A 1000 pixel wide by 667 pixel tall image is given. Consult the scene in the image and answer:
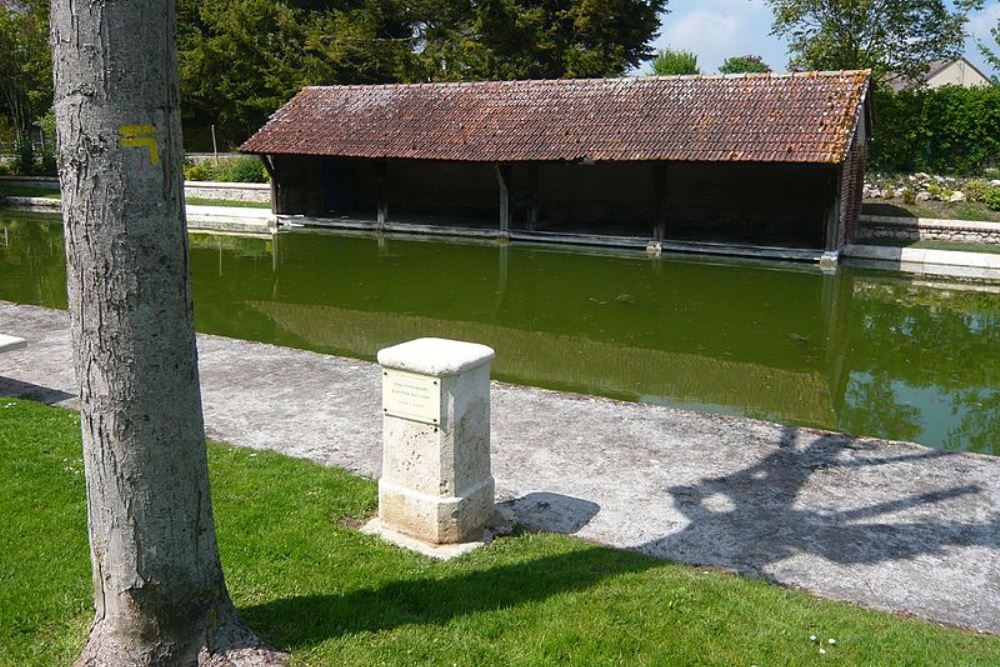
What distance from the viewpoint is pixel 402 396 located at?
4.11m

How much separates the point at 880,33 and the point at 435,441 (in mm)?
22914

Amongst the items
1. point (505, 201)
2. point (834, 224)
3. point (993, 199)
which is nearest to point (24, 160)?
point (505, 201)

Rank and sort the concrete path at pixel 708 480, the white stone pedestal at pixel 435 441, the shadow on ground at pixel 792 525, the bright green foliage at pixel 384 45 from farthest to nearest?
the bright green foliage at pixel 384 45 → the shadow on ground at pixel 792 525 → the concrete path at pixel 708 480 → the white stone pedestal at pixel 435 441

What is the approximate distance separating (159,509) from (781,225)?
1766 cm

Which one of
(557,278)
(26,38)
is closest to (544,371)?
(557,278)

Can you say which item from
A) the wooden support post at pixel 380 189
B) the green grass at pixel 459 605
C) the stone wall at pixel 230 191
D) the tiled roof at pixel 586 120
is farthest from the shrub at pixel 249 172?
the green grass at pixel 459 605

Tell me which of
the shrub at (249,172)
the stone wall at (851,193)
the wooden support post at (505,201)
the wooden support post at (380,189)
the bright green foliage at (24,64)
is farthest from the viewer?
the bright green foliage at (24,64)

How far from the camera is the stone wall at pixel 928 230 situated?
54.9ft

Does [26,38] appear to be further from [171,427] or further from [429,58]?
[171,427]

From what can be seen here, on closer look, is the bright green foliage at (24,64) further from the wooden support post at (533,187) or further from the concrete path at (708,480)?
the concrete path at (708,480)

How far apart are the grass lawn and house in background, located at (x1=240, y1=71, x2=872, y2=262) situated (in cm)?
173

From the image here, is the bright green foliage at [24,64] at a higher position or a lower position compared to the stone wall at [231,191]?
higher

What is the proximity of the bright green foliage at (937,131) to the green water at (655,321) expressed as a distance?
325 inches

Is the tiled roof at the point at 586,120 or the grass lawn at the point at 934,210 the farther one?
the grass lawn at the point at 934,210
